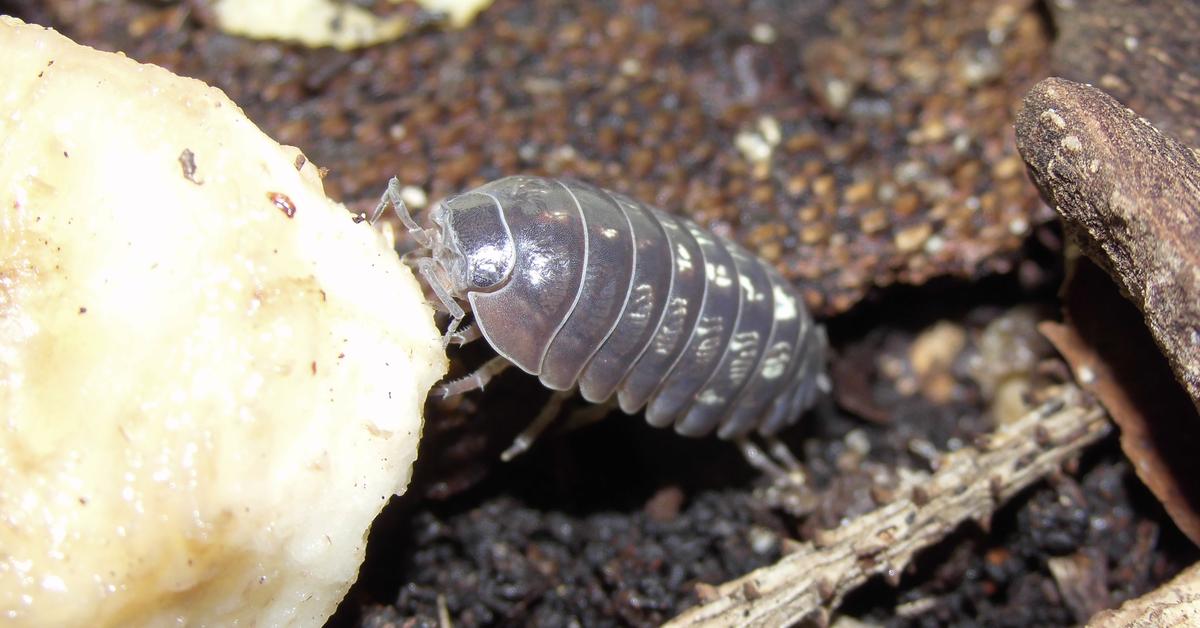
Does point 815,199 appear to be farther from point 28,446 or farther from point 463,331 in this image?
point 28,446

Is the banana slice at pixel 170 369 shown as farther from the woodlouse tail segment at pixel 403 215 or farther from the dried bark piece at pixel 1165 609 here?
the dried bark piece at pixel 1165 609

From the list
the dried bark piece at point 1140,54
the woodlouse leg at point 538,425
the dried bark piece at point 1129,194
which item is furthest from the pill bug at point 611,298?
the dried bark piece at point 1140,54

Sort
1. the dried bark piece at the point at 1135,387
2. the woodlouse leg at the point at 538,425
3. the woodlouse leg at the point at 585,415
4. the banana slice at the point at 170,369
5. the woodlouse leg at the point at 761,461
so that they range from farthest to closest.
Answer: the woodlouse leg at the point at 761,461 < the woodlouse leg at the point at 585,415 < the woodlouse leg at the point at 538,425 < the dried bark piece at the point at 1135,387 < the banana slice at the point at 170,369

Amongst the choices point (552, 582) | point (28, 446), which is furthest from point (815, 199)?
point (28, 446)

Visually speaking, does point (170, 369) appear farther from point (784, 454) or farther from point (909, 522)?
point (784, 454)

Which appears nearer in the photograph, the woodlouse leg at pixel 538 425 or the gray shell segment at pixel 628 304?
the gray shell segment at pixel 628 304

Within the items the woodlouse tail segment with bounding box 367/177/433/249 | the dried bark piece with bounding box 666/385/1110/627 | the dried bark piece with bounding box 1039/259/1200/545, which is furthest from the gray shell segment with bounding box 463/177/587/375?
the dried bark piece with bounding box 1039/259/1200/545

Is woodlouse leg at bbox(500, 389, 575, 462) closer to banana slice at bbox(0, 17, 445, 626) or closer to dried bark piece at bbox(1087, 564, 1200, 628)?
banana slice at bbox(0, 17, 445, 626)
